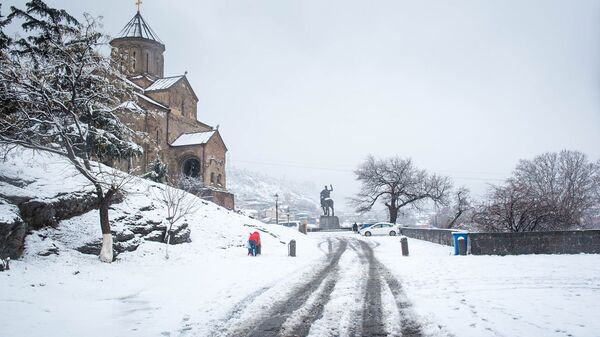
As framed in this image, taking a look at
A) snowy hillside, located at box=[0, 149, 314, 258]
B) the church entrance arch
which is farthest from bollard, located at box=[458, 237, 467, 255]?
the church entrance arch

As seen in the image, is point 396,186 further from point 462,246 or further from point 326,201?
point 462,246

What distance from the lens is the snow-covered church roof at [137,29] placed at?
39.6 metres

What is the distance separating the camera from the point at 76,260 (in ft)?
37.4

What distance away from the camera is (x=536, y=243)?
618 inches

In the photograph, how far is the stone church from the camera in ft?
117

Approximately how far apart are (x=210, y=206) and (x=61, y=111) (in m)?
13.4

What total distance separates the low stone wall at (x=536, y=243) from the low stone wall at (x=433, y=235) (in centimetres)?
238

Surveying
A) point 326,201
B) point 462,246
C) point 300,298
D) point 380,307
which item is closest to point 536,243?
point 462,246

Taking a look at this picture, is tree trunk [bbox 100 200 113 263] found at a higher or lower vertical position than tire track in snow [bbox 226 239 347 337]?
higher

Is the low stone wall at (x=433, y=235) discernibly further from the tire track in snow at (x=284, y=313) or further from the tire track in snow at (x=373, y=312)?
the tire track in snow at (x=284, y=313)

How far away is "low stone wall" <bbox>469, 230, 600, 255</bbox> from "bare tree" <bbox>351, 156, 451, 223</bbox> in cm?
3022

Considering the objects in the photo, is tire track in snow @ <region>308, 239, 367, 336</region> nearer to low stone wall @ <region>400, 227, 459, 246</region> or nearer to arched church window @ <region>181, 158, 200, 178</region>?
low stone wall @ <region>400, 227, 459, 246</region>

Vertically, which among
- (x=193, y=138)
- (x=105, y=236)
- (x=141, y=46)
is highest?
(x=141, y=46)

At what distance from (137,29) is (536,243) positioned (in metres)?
42.7
